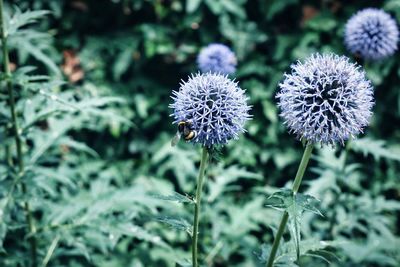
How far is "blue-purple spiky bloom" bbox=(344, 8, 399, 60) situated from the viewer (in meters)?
2.82

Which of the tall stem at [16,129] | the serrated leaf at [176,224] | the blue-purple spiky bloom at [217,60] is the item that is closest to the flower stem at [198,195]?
the serrated leaf at [176,224]

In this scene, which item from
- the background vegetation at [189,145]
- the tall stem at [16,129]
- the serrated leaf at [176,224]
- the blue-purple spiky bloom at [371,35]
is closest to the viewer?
the serrated leaf at [176,224]

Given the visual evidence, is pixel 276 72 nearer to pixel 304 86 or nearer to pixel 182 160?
pixel 182 160

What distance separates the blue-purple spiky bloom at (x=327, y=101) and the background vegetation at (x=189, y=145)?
1.20 m

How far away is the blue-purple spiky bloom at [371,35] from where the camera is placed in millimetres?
2822

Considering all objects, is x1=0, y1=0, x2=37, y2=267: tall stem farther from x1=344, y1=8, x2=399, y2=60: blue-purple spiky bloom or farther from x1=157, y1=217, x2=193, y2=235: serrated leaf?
x1=344, y1=8, x2=399, y2=60: blue-purple spiky bloom

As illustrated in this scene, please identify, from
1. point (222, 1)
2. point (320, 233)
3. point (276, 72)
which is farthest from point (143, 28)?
point (320, 233)

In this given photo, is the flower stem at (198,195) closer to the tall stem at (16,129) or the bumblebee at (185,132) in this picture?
the bumblebee at (185,132)

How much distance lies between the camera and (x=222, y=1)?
3.88 meters

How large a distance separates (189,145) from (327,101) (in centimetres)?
233

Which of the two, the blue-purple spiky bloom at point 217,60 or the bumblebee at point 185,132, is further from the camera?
the blue-purple spiky bloom at point 217,60

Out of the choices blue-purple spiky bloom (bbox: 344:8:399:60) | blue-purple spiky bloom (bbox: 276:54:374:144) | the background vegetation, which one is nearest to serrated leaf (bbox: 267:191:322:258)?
blue-purple spiky bloom (bbox: 276:54:374:144)

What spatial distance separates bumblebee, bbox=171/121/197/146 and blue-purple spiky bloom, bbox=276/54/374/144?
38 cm

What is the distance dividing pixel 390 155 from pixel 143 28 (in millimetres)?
2393
